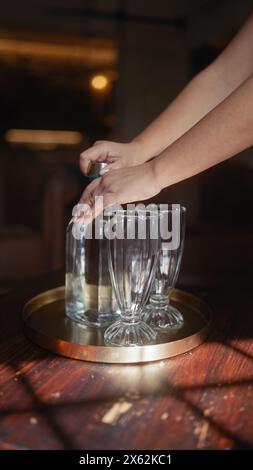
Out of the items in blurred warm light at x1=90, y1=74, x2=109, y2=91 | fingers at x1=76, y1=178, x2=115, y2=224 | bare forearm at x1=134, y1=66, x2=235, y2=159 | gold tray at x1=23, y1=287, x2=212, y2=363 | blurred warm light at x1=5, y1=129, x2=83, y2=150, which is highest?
blurred warm light at x1=90, y1=74, x2=109, y2=91

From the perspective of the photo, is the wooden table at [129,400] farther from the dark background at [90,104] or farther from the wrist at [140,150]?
the dark background at [90,104]

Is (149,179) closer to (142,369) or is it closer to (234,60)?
(142,369)

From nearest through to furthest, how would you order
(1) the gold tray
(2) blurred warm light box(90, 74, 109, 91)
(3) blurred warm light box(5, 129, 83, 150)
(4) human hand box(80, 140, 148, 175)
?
(1) the gold tray, (4) human hand box(80, 140, 148, 175), (2) blurred warm light box(90, 74, 109, 91), (3) blurred warm light box(5, 129, 83, 150)

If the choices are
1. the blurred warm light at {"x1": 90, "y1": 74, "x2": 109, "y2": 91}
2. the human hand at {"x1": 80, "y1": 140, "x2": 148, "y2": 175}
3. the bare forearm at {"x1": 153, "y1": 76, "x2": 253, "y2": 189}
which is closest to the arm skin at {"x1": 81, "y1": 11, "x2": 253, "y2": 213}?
the bare forearm at {"x1": 153, "y1": 76, "x2": 253, "y2": 189}

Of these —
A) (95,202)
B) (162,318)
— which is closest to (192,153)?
(95,202)

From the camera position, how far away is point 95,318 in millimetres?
830

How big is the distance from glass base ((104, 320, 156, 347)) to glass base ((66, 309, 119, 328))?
Result: 0.06 meters

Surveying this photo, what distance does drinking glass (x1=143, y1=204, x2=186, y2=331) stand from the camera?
0.76 meters

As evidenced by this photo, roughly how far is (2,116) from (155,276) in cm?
471

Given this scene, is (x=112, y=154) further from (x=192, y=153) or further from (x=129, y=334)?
(x=129, y=334)

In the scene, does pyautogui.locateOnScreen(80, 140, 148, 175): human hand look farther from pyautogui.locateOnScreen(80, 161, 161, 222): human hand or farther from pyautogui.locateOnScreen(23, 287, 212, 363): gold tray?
pyautogui.locateOnScreen(23, 287, 212, 363): gold tray

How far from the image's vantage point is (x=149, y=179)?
0.75 meters

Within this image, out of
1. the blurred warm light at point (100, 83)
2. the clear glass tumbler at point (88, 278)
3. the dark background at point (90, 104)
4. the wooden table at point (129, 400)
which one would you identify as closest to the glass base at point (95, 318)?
the clear glass tumbler at point (88, 278)

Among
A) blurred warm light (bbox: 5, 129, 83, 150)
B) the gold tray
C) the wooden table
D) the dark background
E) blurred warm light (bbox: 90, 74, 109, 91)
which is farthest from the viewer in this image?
blurred warm light (bbox: 5, 129, 83, 150)
